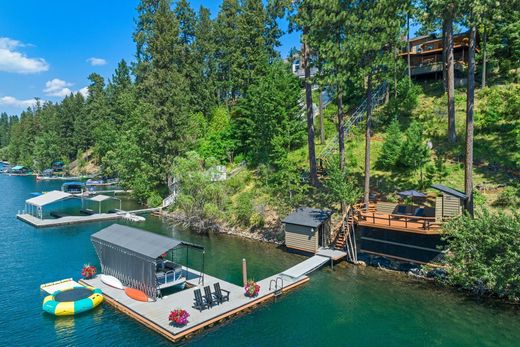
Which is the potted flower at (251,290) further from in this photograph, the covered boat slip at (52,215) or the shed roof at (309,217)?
the covered boat slip at (52,215)

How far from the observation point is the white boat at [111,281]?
23688 millimetres

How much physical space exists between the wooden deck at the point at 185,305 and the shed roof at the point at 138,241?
8.87ft

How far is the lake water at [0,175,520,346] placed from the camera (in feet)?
60.0

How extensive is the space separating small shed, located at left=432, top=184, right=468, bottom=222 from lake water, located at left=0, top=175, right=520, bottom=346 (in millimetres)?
4596

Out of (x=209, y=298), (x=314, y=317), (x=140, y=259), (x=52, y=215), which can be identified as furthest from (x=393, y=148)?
(x=52, y=215)

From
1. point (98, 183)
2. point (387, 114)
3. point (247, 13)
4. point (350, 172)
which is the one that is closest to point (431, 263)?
point (350, 172)

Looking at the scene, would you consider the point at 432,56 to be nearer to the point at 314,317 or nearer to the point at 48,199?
the point at 314,317

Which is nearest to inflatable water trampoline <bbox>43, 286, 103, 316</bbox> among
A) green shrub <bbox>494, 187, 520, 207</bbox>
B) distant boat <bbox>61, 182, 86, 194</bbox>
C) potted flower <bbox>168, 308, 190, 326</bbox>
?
potted flower <bbox>168, 308, 190, 326</bbox>

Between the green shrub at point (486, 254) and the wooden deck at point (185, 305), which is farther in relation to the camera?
the green shrub at point (486, 254)

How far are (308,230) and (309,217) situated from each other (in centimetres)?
108

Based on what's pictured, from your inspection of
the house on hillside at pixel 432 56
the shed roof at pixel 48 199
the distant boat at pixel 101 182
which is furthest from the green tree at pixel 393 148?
the distant boat at pixel 101 182

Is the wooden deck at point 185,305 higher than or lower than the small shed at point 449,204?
lower

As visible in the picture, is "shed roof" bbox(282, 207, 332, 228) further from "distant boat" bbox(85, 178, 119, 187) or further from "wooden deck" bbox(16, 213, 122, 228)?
"distant boat" bbox(85, 178, 119, 187)

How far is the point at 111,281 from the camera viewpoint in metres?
24.1
